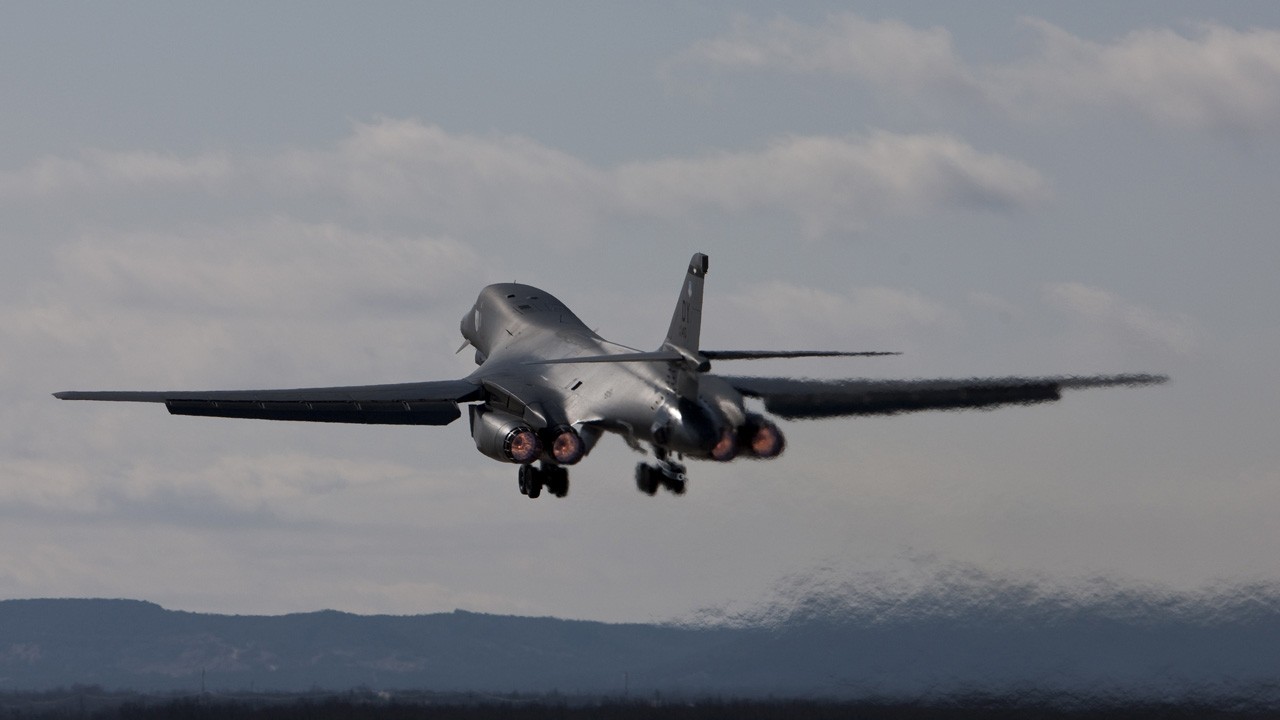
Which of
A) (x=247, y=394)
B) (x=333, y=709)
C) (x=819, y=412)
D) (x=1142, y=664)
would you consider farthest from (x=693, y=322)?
(x=333, y=709)

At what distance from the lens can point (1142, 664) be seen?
50969 millimetres

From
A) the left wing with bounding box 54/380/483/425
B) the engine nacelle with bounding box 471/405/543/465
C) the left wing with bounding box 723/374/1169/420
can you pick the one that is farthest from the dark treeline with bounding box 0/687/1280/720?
the left wing with bounding box 54/380/483/425

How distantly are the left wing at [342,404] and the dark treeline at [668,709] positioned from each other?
59.0ft

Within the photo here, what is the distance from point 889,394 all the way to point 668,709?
57.7 meters

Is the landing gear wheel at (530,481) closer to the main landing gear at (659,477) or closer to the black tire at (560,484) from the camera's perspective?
the black tire at (560,484)

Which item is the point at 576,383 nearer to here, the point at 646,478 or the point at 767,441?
the point at 646,478

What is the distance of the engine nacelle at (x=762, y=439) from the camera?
44.8m

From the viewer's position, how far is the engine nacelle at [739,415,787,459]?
44.8 meters

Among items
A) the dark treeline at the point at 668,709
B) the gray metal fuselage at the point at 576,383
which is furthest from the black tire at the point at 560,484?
the dark treeline at the point at 668,709

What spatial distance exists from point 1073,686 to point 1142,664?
2.30m

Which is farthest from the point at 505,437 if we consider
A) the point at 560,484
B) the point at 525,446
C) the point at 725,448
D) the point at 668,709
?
the point at 668,709

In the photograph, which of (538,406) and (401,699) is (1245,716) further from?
(401,699)

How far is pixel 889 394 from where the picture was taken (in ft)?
149

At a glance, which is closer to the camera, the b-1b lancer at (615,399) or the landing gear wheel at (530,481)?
the b-1b lancer at (615,399)
